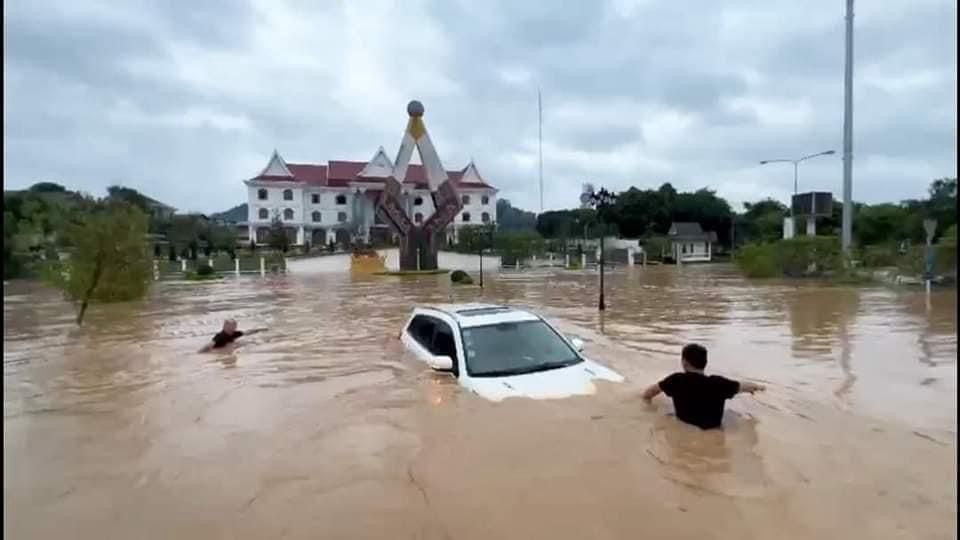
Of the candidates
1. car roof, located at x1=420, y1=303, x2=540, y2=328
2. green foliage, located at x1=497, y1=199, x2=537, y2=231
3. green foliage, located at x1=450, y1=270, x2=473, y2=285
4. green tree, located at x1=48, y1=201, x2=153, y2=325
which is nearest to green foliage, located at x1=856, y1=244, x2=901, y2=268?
green foliage, located at x1=450, y1=270, x2=473, y2=285

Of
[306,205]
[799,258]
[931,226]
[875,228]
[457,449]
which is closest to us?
[931,226]

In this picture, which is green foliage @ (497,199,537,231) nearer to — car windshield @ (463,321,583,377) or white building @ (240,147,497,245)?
white building @ (240,147,497,245)

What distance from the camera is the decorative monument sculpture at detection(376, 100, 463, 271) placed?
147 ft

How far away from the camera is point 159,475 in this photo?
594cm

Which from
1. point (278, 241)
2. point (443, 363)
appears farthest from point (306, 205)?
point (443, 363)

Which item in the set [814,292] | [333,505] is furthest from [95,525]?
[814,292]

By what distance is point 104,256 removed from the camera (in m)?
18.4

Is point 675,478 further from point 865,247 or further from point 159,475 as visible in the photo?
point 865,247

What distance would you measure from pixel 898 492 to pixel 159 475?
5.42 metres

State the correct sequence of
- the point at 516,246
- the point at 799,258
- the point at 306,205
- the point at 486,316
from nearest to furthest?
1. the point at 486,316
2. the point at 799,258
3. the point at 516,246
4. the point at 306,205

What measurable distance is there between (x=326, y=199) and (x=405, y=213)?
3852 cm

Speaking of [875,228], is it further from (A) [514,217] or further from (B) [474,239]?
(A) [514,217]

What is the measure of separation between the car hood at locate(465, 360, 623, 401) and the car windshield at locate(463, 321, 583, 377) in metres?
0.13

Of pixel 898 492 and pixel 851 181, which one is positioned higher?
pixel 851 181
